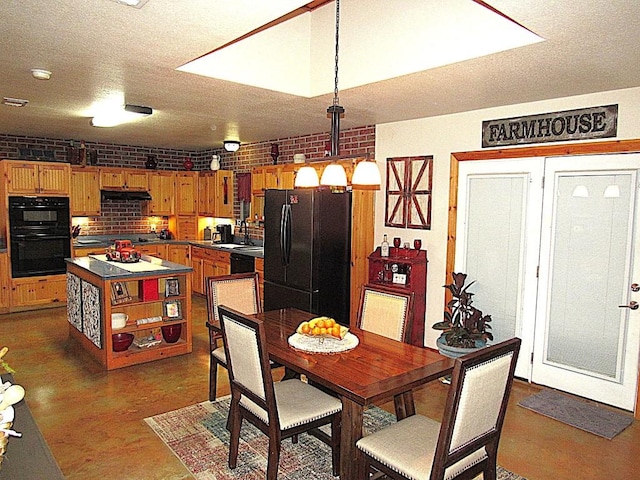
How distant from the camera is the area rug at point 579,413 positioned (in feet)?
11.0

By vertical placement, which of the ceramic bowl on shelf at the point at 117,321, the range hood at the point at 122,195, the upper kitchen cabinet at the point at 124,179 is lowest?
the ceramic bowl on shelf at the point at 117,321

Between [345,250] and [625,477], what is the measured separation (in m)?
3.26

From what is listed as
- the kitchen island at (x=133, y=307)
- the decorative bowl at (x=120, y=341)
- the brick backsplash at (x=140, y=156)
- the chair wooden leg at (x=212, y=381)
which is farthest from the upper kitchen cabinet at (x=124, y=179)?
the chair wooden leg at (x=212, y=381)

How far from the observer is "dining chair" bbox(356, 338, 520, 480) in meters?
1.93

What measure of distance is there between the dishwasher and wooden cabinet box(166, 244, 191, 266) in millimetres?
1595

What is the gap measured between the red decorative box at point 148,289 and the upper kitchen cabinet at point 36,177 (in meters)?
3.03

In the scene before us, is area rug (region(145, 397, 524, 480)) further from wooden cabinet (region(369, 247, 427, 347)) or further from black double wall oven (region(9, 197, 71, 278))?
black double wall oven (region(9, 197, 71, 278))

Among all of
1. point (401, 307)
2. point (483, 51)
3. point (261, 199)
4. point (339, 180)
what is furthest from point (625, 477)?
point (261, 199)

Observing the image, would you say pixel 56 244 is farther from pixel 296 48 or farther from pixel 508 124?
pixel 508 124

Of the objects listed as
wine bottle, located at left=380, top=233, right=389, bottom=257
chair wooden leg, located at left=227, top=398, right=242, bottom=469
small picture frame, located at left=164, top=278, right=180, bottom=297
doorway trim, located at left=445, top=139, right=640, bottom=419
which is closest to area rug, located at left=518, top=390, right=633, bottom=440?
doorway trim, located at left=445, top=139, right=640, bottom=419

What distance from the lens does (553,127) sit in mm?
3846

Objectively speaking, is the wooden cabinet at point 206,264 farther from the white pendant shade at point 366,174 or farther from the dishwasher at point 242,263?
the white pendant shade at point 366,174

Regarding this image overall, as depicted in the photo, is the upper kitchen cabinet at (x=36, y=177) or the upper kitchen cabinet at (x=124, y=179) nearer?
the upper kitchen cabinet at (x=36, y=177)

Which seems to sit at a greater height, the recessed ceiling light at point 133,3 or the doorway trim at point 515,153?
the recessed ceiling light at point 133,3
